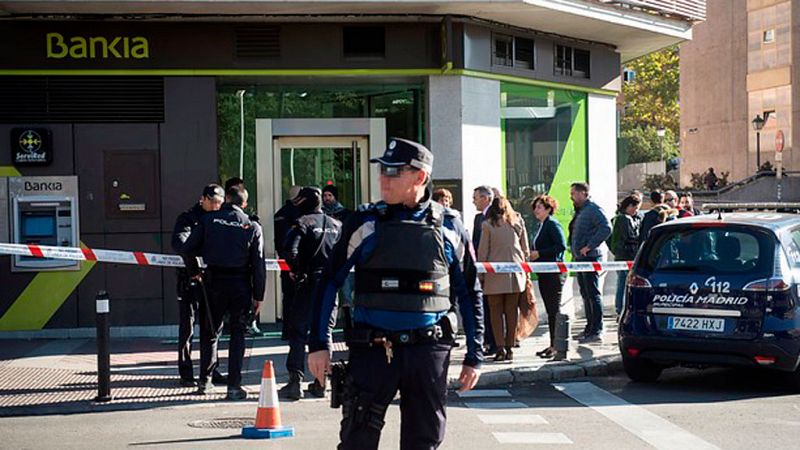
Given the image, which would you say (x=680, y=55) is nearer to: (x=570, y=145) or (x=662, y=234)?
(x=570, y=145)

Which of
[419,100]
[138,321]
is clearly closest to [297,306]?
[138,321]

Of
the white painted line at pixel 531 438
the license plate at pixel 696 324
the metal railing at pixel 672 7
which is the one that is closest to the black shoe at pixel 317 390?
the white painted line at pixel 531 438

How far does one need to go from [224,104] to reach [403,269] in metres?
10.0

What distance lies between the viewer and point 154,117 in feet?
48.4

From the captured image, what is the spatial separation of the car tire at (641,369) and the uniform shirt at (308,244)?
10.4 feet

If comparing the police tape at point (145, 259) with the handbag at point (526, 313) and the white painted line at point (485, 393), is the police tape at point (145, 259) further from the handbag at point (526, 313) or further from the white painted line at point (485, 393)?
the white painted line at point (485, 393)

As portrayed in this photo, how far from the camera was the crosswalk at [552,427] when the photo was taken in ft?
28.8

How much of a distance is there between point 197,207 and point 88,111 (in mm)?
4079

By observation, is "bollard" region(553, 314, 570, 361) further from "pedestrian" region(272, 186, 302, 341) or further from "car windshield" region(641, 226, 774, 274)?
"pedestrian" region(272, 186, 302, 341)

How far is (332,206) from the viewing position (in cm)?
1395

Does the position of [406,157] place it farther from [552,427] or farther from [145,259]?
[145,259]

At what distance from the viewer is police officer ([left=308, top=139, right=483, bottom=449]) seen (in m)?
5.80

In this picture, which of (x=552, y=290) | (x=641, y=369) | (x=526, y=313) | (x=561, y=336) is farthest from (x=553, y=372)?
(x=552, y=290)

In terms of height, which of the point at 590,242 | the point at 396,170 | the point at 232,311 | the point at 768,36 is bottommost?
the point at 232,311
